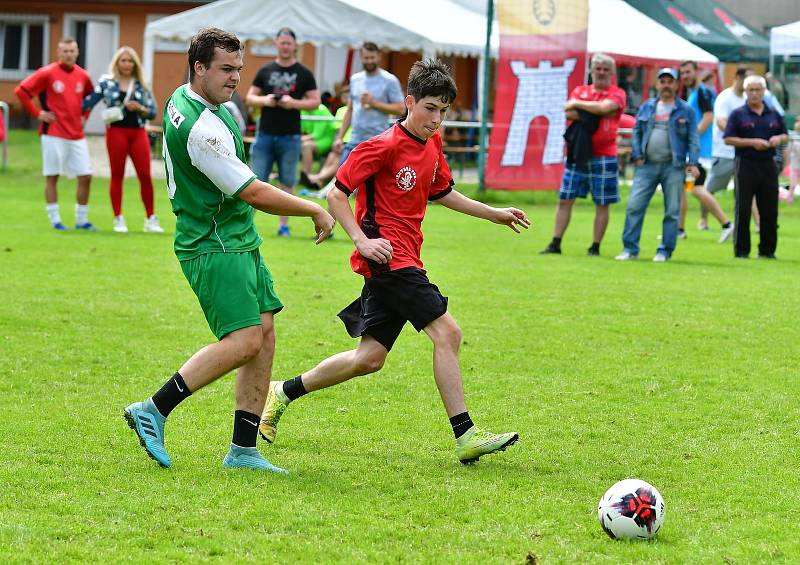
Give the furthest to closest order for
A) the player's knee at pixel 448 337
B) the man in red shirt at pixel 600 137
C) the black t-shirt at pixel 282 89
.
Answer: the black t-shirt at pixel 282 89
the man in red shirt at pixel 600 137
the player's knee at pixel 448 337

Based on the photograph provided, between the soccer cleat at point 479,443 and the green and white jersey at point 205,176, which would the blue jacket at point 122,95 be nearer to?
the green and white jersey at point 205,176

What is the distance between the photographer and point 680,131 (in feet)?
45.7

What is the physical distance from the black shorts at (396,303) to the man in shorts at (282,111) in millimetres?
8798

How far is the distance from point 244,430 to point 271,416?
651mm

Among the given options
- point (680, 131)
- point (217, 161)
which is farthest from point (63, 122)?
point (217, 161)

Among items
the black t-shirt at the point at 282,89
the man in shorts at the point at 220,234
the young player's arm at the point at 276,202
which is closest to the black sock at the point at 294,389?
the man in shorts at the point at 220,234

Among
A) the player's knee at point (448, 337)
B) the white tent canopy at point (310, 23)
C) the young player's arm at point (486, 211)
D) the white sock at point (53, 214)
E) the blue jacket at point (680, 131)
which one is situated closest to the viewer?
the player's knee at point (448, 337)

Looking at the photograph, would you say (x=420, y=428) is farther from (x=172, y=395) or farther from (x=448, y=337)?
(x=172, y=395)

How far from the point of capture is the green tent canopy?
100 feet

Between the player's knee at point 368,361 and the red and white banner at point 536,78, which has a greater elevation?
the red and white banner at point 536,78

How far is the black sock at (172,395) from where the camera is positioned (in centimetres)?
559

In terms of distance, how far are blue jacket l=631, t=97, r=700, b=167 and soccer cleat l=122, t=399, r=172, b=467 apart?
9.40 metres

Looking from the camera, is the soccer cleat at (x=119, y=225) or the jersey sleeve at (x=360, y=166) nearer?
the jersey sleeve at (x=360, y=166)

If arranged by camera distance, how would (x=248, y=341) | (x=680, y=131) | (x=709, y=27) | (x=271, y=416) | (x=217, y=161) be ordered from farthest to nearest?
(x=709, y=27), (x=680, y=131), (x=271, y=416), (x=248, y=341), (x=217, y=161)
